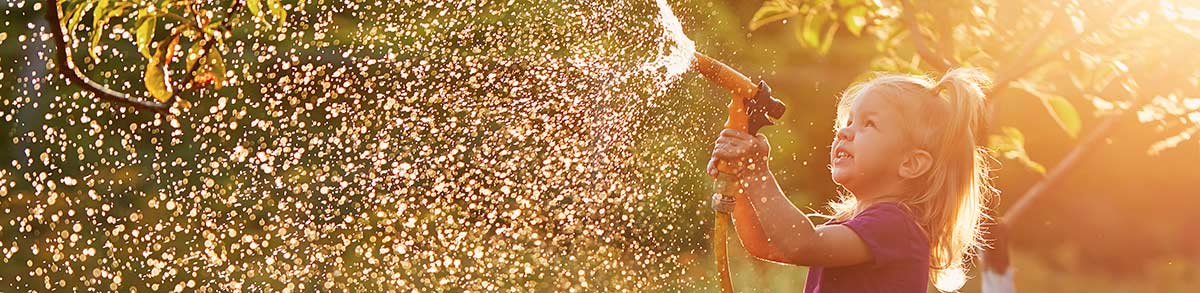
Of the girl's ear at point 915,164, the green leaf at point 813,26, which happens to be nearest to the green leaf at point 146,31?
the girl's ear at point 915,164

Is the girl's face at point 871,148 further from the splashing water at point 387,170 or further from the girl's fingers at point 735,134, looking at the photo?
the splashing water at point 387,170

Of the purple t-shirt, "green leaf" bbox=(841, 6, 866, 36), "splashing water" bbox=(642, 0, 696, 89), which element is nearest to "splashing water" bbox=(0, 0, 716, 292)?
"green leaf" bbox=(841, 6, 866, 36)

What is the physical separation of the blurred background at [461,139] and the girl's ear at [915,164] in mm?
1396

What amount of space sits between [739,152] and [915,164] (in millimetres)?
430

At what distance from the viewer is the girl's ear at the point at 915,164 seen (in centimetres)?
254

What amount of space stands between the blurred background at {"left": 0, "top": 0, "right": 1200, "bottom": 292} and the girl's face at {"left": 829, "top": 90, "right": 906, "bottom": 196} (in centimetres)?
139

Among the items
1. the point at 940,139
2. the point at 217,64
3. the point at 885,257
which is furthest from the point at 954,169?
the point at 217,64

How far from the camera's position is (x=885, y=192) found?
2.54 meters

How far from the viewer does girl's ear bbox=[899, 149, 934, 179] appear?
254 centimetres

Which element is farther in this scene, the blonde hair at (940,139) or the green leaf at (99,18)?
the green leaf at (99,18)

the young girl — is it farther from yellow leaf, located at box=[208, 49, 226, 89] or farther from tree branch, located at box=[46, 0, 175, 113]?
tree branch, located at box=[46, 0, 175, 113]

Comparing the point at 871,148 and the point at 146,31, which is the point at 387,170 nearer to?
the point at 146,31

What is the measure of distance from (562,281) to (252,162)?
1.96m

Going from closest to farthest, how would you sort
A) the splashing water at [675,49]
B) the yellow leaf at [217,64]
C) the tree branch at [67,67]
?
the splashing water at [675,49] < the tree branch at [67,67] < the yellow leaf at [217,64]
